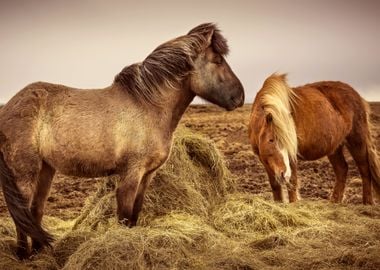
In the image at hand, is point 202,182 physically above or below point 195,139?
below

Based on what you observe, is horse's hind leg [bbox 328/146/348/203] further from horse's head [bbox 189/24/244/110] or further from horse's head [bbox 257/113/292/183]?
horse's head [bbox 189/24/244/110]

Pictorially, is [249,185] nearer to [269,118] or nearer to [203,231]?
[269,118]

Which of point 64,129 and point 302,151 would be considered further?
point 302,151

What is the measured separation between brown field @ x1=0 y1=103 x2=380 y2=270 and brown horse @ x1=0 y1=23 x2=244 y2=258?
0.44 m

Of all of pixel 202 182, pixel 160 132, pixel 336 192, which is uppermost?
pixel 160 132

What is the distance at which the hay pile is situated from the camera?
15.7 ft

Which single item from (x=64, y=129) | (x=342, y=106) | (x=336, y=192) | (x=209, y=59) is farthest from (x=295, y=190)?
(x=64, y=129)

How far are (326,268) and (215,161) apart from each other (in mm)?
2979

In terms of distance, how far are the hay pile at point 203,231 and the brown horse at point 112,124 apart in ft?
1.39

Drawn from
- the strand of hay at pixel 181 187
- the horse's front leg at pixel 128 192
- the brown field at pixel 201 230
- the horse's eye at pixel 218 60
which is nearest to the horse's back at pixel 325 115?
the brown field at pixel 201 230

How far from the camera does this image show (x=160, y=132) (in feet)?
17.7

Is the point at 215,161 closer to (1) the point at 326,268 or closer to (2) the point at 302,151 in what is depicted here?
(2) the point at 302,151

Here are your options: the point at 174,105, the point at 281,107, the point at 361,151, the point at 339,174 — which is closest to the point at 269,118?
the point at 281,107

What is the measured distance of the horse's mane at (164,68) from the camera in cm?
552
